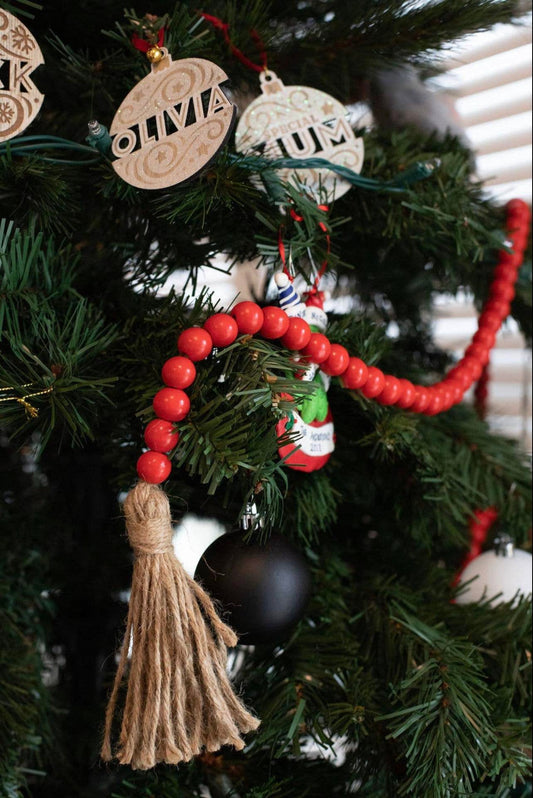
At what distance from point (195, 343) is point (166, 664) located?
0.18 m

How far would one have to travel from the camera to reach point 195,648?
370mm

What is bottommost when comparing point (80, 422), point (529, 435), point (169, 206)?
point (529, 435)

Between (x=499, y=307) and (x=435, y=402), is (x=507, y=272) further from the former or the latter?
(x=435, y=402)

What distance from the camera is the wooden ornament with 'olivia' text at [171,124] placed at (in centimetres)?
36

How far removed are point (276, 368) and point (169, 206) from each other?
4.7 inches

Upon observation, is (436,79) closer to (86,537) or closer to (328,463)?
(328,463)

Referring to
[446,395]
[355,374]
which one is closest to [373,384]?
[355,374]

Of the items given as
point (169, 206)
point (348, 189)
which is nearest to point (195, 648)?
point (169, 206)

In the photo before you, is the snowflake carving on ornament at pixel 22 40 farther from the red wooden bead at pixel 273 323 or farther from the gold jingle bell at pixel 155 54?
the red wooden bead at pixel 273 323

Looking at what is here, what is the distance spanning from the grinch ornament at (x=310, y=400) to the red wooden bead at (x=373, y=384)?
28 millimetres

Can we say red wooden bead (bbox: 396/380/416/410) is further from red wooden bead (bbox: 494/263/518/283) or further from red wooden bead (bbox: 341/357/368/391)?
red wooden bead (bbox: 494/263/518/283)

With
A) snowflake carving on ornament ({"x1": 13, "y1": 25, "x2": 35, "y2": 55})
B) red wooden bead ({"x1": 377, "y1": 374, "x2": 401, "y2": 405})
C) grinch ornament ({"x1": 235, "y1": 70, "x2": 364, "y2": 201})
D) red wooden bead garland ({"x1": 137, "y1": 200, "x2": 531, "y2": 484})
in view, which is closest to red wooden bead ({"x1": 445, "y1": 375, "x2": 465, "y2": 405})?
red wooden bead garland ({"x1": 137, "y1": 200, "x2": 531, "y2": 484})

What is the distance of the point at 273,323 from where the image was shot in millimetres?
409

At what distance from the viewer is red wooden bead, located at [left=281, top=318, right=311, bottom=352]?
1.38 feet
